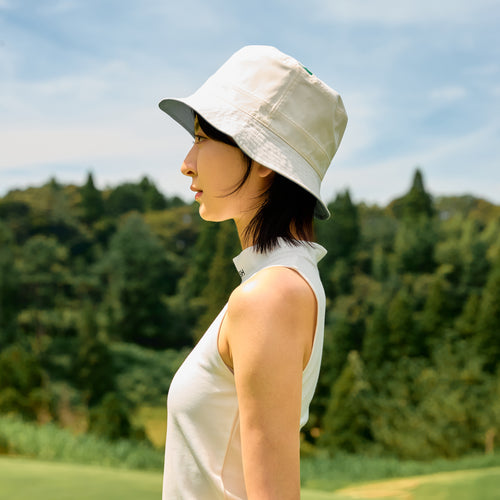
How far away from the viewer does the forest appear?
18.4 m

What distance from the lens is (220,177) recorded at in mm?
1025

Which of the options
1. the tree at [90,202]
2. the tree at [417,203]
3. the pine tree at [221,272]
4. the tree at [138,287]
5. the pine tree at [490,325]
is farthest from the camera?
the tree at [90,202]

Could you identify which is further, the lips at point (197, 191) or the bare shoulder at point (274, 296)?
the lips at point (197, 191)

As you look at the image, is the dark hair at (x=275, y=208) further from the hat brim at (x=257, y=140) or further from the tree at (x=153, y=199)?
the tree at (x=153, y=199)

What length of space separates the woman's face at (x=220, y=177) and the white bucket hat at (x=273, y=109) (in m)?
0.05

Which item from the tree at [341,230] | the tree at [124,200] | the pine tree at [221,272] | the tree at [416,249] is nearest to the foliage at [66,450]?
the pine tree at [221,272]

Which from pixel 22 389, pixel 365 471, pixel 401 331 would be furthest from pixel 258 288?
pixel 401 331

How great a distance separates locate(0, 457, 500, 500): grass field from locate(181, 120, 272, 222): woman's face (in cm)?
364

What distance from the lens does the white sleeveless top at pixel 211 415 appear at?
938mm

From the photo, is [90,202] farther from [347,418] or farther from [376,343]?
[347,418]

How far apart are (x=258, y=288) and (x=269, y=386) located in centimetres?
13

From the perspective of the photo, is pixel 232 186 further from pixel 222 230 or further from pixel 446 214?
pixel 446 214

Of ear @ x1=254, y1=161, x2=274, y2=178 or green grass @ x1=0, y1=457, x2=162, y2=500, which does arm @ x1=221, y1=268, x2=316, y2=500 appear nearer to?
ear @ x1=254, y1=161, x2=274, y2=178

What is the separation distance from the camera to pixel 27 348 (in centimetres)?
2773
